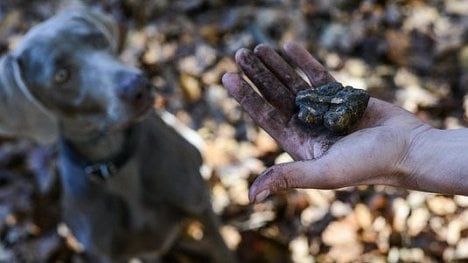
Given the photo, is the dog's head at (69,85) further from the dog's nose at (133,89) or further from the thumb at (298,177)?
the thumb at (298,177)

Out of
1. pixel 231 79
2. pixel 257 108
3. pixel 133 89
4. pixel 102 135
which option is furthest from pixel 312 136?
pixel 102 135

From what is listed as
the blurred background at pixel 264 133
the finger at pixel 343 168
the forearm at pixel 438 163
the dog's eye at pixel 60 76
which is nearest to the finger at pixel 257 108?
the finger at pixel 343 168

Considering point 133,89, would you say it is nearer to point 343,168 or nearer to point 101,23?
point 101,23

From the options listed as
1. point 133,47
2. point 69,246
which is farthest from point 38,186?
point 133,47

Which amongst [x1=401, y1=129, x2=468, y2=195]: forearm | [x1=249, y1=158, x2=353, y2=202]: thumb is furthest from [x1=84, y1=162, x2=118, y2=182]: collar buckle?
[x1=401, y1=129, x2=468, y2=195]: forearm

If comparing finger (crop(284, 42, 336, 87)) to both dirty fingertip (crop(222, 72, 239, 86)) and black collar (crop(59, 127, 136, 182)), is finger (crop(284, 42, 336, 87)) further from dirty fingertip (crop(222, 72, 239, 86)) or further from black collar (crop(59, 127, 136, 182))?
black collar (crop(59, 127, 136, 182))

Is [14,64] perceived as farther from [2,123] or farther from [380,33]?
[380,33]

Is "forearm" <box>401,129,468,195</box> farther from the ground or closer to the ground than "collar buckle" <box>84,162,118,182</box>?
farther from the ground
